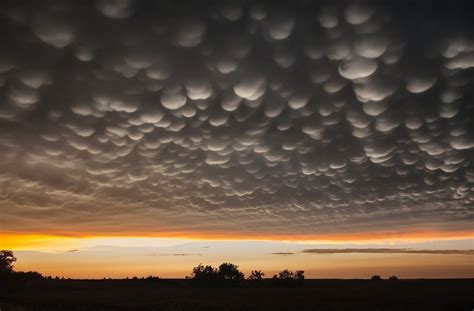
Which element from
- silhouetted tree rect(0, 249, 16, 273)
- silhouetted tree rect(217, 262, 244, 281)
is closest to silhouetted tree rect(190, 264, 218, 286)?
silhouetted tree rect(217, 262, 244, 281)

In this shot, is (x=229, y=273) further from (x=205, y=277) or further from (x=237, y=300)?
(x=237, y=300)

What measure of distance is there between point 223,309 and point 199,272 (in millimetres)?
47602

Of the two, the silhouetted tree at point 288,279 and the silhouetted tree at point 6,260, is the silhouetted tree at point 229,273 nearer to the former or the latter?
the silhouetted tree at point 288,279

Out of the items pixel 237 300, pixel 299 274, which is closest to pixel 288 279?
pixel 299 274

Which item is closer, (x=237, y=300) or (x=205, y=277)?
(x=237, y=300)

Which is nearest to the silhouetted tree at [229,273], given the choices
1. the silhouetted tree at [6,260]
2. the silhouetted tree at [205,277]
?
the silhouetted tree at [205,277]

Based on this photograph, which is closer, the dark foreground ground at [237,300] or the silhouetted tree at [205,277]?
the dark foreground ground at [237,300]

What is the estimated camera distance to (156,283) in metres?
91.9

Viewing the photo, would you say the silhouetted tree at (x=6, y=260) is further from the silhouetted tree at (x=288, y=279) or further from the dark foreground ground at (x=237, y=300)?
the silhouetted tree at (x=288, y=279)

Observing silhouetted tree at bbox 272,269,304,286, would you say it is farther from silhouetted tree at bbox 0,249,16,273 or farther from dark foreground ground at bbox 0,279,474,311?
silhouetted tree at bbox 0,249,16,273

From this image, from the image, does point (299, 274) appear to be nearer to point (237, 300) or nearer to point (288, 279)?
point (288, 279)

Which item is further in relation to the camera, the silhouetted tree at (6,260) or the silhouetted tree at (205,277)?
the silhouetted tree at (205,277)

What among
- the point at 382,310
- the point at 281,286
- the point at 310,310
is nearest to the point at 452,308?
the point at 382,310

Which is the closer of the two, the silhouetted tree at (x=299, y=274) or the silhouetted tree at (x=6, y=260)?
the silhouetted tree at (x=6, y=260)
